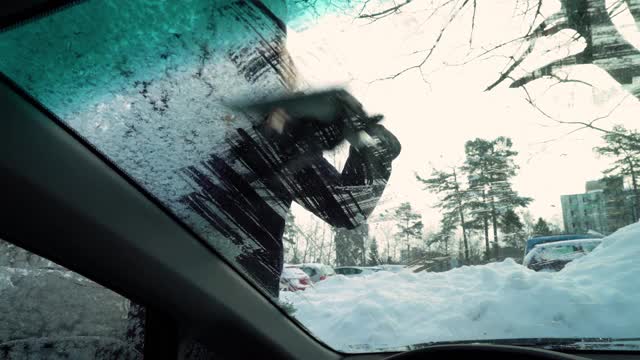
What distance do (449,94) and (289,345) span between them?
1493mm

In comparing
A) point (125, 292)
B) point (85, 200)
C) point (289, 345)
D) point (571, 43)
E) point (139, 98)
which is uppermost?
point (571, 43)

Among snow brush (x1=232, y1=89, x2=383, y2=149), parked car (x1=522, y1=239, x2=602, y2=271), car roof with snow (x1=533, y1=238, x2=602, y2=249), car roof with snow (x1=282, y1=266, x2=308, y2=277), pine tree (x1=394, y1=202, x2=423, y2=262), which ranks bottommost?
car roof with snow (x1=282, y1=266, x2=308, y2=277)

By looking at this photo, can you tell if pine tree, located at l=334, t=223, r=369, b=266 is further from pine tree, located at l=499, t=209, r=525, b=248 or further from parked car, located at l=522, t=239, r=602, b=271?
parked car, located at l=522, t=239, r=602, b=271

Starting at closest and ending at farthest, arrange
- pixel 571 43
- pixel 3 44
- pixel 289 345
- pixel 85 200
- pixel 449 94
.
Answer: pixel 3 44
pixel 85 200
pixel 571 43
pixel 449 94
pixel 289 345

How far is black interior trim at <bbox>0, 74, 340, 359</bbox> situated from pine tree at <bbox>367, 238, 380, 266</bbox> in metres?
0.54

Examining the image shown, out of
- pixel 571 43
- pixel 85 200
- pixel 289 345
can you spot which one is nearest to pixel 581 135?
pixel 571 43

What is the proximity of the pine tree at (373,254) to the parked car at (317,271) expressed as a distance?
0.73 feet

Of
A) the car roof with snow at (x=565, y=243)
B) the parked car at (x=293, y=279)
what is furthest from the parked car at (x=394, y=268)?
the car roof with snow at (x=565, y=243)

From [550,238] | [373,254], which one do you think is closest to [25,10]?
[373,254]

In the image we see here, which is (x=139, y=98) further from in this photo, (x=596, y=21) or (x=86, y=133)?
(x=596, y=21)

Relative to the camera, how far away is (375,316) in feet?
7.14

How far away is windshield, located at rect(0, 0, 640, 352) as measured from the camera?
1.61 meters

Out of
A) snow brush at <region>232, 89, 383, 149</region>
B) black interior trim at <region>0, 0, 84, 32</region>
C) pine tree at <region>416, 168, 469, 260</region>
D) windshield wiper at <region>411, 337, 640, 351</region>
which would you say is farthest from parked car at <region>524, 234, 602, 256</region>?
black interior trim at <region>0, 0, 84, 32</region>

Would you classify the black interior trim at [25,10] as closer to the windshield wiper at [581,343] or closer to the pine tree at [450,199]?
the pine tree at [450,199]
